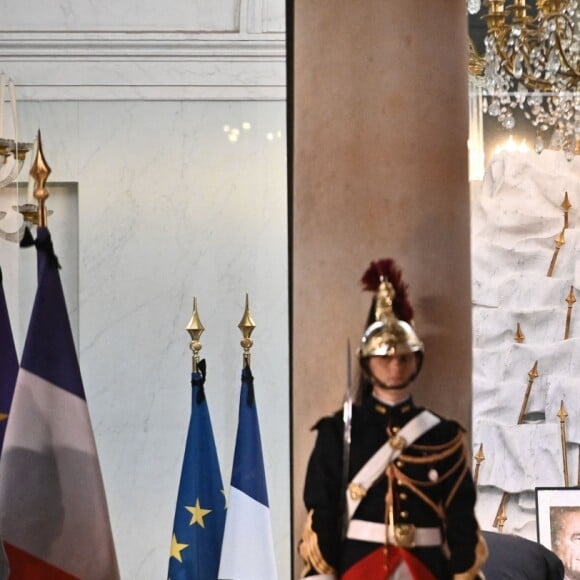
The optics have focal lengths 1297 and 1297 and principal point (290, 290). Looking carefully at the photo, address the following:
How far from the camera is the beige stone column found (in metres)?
3.08

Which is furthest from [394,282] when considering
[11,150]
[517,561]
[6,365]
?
[517,561]

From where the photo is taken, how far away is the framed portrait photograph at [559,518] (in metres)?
7.97

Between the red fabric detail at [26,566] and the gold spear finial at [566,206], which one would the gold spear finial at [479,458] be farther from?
the red fabric detail at [26,566]

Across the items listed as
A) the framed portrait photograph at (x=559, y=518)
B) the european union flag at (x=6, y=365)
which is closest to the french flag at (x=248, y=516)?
the european union flag at (x=6, y=365)

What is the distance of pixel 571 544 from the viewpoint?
7.96 m

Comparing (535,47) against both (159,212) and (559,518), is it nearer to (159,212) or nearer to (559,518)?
(159,212)

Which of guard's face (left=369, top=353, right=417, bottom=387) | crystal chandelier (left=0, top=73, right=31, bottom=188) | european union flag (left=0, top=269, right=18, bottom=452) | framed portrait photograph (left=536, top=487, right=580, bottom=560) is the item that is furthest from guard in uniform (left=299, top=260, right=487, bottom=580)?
framed portrait photograph (left=536, top=487, right=580, bottom=560)

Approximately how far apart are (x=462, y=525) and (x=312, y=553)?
0.33m

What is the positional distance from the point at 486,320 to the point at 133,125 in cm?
299

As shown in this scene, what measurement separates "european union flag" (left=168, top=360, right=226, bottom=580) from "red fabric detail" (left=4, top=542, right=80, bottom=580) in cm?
177

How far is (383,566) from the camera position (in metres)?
2.78

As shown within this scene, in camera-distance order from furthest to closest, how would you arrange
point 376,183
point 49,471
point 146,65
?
point 146,65, point 49,471, point 376,183

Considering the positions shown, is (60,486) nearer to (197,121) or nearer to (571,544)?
(197,121)

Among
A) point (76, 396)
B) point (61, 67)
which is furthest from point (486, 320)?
point (76, 396)
